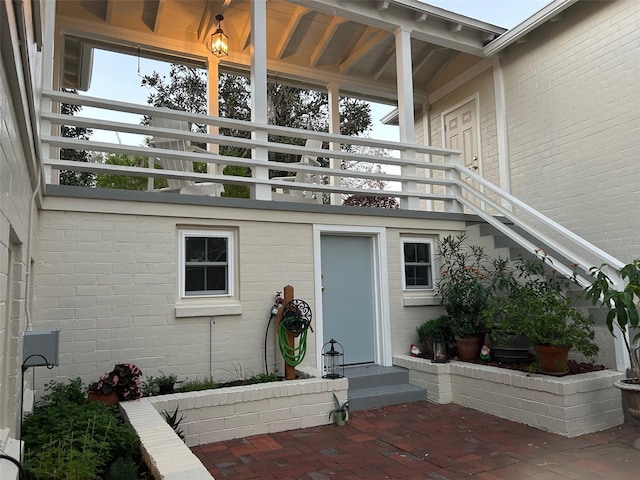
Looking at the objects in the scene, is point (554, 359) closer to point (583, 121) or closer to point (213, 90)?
point (583, 121)

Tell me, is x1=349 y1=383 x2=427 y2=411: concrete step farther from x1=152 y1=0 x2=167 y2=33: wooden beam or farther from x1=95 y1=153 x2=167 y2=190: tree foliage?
x1=152 y1=0 x2=167 y2=33: wooden beam

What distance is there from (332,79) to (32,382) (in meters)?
7.21

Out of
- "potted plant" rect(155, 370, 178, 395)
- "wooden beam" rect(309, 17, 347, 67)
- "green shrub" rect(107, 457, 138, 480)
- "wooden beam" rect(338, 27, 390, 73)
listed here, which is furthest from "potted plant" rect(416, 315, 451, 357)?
"wooden beam" rect(309, 17, 347, 67)

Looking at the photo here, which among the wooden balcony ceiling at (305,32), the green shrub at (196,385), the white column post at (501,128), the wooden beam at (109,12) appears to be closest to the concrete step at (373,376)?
the green shrub at (196,385)

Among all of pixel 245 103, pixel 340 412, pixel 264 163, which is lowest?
pixel 340 412

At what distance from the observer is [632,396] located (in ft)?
13.6

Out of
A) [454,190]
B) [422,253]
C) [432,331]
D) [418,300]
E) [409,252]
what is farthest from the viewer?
[454,190]

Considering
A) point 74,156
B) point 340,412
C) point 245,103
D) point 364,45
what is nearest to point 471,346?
point 340,412

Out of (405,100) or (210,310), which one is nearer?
(210,310)

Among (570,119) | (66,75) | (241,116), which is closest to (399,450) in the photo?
(570,119)

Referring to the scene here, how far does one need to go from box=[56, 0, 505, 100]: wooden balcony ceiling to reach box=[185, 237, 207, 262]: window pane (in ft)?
12.1

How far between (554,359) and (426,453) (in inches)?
67.0

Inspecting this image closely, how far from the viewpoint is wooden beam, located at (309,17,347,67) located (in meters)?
7.88

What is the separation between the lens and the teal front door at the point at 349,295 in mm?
5934
